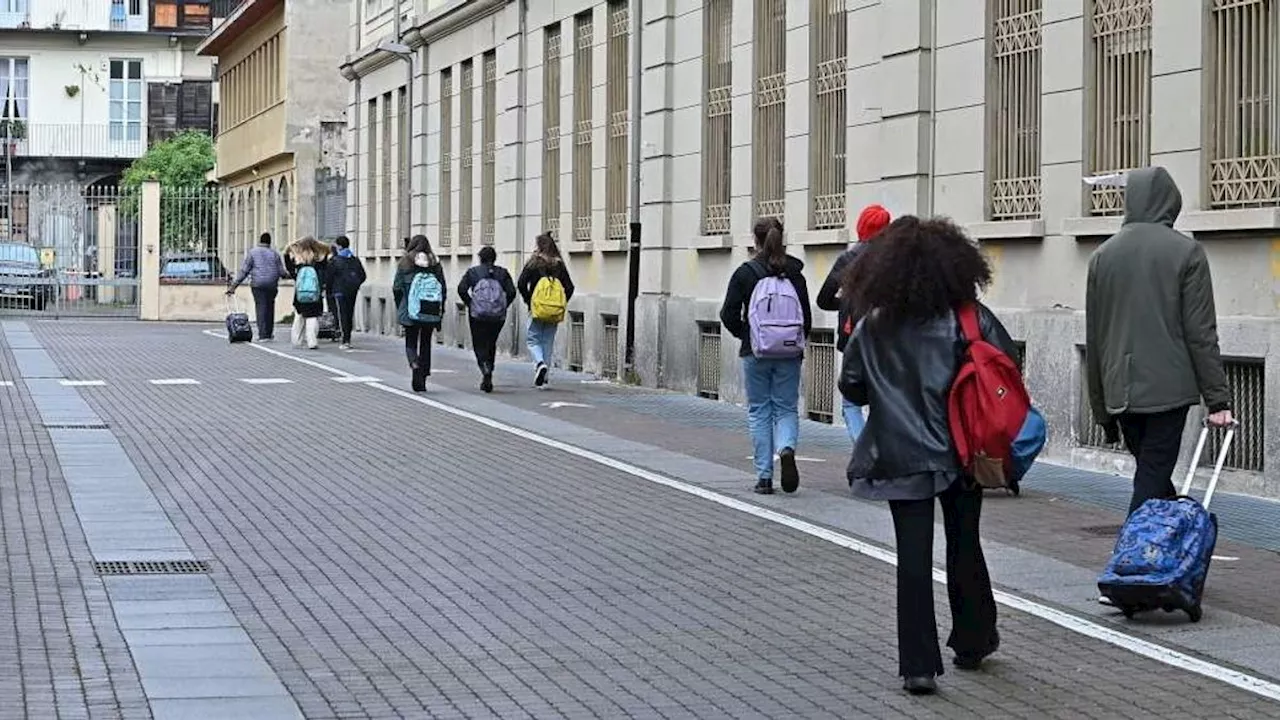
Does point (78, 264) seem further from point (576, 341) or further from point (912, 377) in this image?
point (912, 377)

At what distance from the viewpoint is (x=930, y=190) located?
65.0 feet

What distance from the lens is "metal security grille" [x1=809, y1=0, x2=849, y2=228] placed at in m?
21.9

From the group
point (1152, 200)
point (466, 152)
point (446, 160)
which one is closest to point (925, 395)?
point (1152, 200)

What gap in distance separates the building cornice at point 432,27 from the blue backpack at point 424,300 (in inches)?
372

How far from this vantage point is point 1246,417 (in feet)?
50.8

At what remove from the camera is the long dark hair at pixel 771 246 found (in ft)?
49.5

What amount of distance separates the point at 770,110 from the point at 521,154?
10.4 m

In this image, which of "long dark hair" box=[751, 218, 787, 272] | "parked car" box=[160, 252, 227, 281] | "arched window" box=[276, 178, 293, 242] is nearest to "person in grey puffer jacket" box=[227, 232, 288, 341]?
"parked car" box=[160, 252, 227, 281]

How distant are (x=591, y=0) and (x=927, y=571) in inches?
859

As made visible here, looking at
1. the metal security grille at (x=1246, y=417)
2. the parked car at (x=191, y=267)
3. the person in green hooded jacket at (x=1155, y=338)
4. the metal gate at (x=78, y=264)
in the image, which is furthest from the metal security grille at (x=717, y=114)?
the parked car at (x=191, y=267)

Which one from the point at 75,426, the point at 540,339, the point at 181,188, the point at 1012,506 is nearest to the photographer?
the point at 1012,506

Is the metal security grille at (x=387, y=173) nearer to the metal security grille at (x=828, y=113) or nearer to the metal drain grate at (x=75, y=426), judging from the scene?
the metal security grille at (x=828, y=113)

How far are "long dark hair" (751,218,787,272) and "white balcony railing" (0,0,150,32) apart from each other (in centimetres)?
6648

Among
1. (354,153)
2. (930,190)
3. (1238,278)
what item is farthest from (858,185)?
(354,153)
